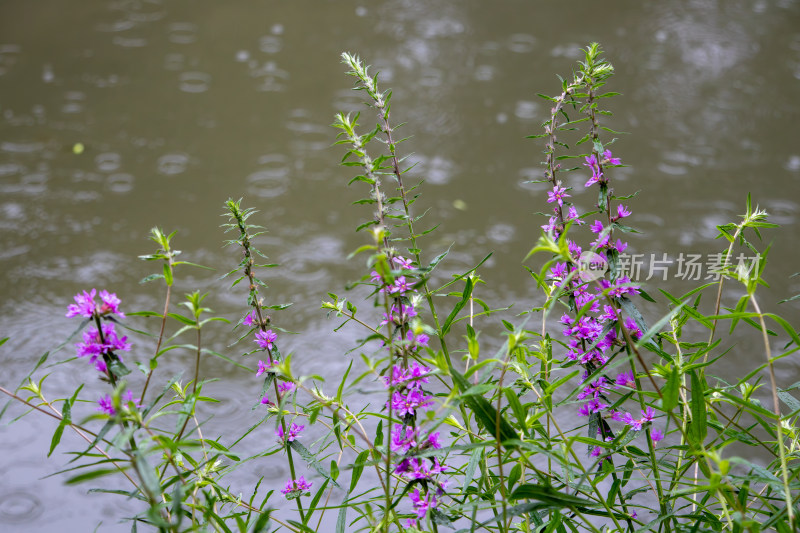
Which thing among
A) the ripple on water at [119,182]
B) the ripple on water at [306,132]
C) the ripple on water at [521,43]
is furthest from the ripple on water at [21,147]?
the ripple on water at [521,43]

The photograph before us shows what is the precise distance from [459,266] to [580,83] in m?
1.39

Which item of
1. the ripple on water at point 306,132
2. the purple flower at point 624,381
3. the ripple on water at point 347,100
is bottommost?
the purple flower at point 624,381

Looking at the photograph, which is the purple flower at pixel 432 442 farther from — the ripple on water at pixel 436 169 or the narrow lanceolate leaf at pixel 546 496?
the ripple on water at pixel 436 169

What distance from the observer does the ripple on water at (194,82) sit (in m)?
3.28

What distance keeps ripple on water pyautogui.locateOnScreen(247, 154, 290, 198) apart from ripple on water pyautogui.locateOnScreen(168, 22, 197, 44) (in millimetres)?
1088

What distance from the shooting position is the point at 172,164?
2875mm

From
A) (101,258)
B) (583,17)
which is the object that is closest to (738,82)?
(583,17)

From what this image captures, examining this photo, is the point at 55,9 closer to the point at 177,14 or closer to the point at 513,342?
the point at 177,14

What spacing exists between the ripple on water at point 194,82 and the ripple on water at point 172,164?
495 millimetres

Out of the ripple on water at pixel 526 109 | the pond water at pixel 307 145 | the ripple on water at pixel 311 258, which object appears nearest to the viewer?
the pond water at pixel 307 145

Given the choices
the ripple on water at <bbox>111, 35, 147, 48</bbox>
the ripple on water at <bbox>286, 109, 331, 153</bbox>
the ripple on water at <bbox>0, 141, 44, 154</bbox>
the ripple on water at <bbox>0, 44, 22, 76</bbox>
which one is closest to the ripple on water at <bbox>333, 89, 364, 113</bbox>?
the ripple on water at <bbox>286, 109, 331, 153</bbox>

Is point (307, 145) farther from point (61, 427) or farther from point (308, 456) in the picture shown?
point (61, 427)

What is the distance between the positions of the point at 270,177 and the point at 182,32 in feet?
4.34

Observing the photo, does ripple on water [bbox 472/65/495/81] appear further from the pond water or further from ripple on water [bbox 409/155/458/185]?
ripple on water [bbox 409/155/458/185]
